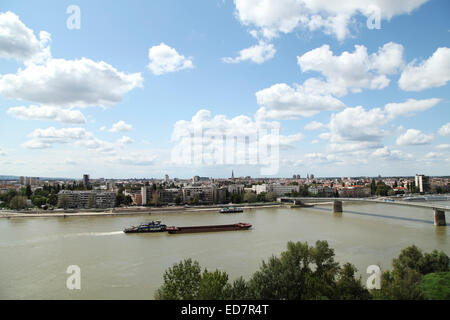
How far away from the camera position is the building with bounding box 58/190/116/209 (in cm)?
2123

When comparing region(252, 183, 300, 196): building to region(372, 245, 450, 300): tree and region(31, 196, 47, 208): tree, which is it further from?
region(372, 245, 450, 300): tree

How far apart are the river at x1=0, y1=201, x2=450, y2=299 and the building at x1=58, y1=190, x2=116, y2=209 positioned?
10.5 m

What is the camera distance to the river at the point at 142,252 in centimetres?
499

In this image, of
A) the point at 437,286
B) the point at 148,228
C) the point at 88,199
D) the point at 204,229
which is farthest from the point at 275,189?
the point at 437,286

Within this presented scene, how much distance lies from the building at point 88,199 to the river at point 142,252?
34.4 feet

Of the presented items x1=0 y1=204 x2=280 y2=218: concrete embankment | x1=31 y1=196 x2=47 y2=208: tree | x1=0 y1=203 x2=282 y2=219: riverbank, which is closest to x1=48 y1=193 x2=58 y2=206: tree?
x1=31 y1=196 x2=47 y2=208: tree

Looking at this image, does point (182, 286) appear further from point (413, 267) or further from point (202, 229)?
point (202, 229)

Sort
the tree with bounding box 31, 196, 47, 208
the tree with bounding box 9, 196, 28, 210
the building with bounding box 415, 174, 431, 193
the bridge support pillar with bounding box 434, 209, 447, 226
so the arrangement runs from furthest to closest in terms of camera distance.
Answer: the building with bounding box 415, 174, 431, 193, the tree with bounding box 31, 196, 47, 208, the tree with bounding box 9, 196, 28, 210, the bridge support pillar with bounding box 434, 209, 447, 226

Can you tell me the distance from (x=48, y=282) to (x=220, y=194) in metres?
20.0

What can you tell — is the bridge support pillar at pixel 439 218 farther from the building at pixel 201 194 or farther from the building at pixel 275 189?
the building at pixel 275 189

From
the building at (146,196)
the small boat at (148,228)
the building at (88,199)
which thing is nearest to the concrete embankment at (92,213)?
the building at (88,199)
